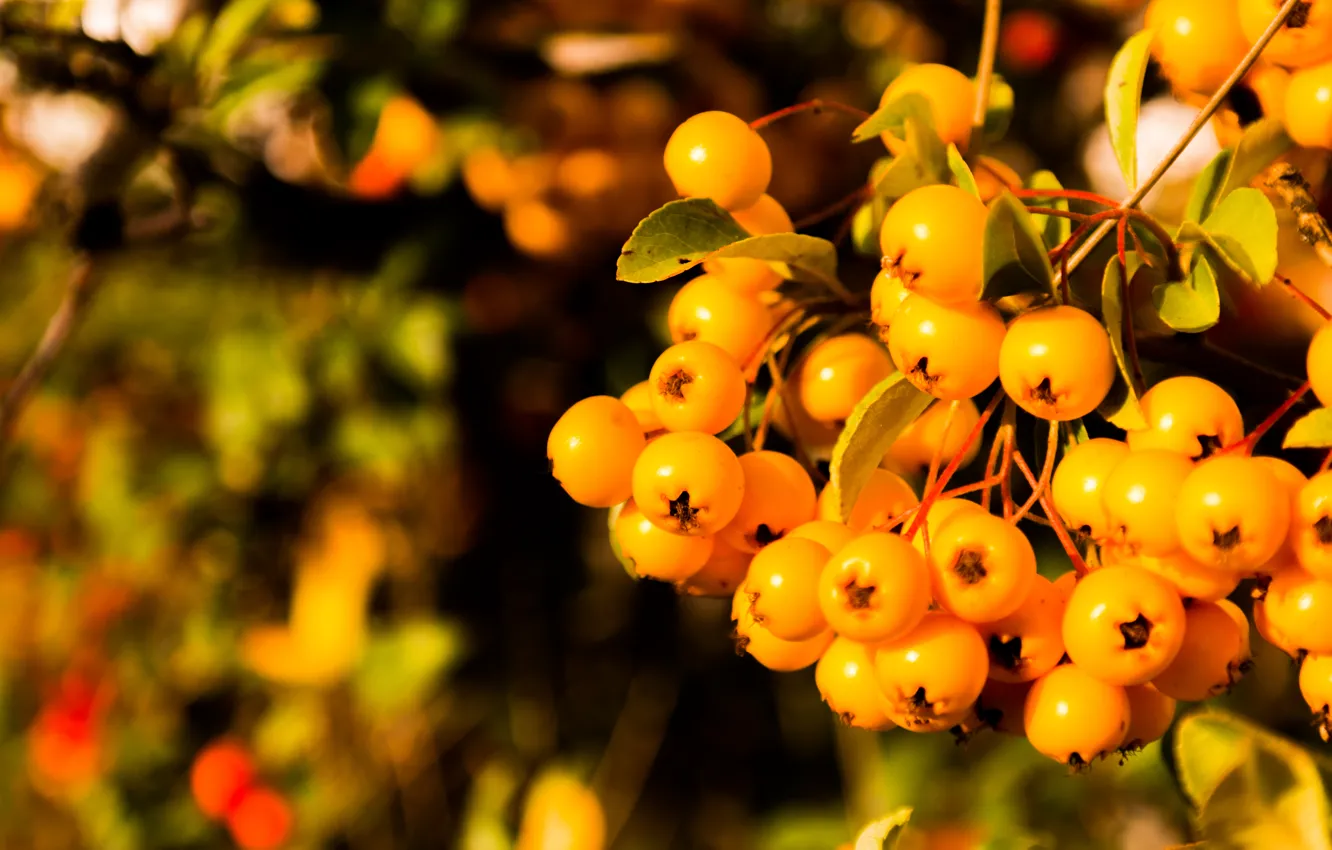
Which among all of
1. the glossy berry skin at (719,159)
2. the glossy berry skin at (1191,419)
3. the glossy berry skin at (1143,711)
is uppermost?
the glossy berry skin at (719,159)

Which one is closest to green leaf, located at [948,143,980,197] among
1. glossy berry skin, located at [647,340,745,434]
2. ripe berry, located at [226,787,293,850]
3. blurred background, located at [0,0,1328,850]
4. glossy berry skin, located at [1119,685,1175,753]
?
glossy berry skin, located at [647,340,745,434]

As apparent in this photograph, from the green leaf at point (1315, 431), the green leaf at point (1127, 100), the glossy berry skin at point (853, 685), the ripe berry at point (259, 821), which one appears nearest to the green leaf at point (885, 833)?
the glossy berry skin at point (853, 685)

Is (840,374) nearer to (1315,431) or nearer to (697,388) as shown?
(697,388)

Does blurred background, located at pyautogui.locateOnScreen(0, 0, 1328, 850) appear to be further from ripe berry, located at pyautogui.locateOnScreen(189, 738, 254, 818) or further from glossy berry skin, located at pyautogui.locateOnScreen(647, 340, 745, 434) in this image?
glossy berry skin, located at pyautogui.locateOnScreen(647, 340, 745, 434)

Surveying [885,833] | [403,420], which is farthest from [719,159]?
[403,420]

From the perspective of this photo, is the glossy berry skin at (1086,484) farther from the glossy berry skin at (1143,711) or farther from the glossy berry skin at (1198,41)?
the glossy berry skin at (1198,41)

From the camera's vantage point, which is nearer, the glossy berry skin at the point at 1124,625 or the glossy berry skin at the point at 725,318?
the glossy berry skin at the point at 1124,625

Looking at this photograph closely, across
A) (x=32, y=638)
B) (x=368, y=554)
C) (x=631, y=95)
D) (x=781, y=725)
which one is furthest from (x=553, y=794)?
(x=32, y=638)
